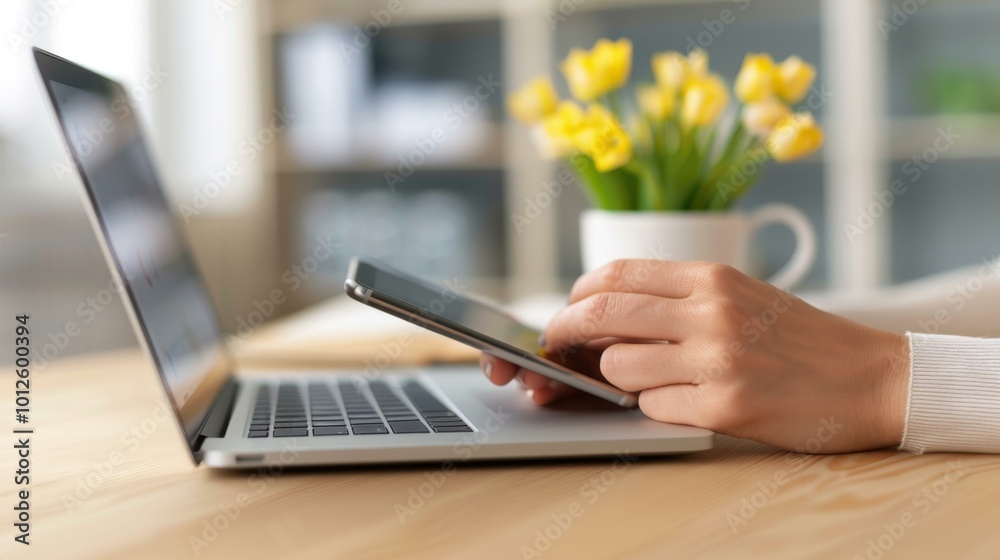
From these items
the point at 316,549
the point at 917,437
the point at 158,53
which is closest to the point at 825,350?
the point at 917,437

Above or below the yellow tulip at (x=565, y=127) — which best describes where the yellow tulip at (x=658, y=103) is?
above

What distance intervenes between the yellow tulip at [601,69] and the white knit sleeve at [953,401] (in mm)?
591

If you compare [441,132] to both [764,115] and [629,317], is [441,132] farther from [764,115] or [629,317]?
[629,317]

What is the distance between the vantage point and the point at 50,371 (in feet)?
3.37

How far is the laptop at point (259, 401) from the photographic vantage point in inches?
20.5

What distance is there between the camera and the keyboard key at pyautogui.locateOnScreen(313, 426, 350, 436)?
555 mm

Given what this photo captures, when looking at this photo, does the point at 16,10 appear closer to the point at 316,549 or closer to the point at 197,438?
the point at 197,438

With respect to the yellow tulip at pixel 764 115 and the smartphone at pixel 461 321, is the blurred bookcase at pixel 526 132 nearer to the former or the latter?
the yellow tulip at pixel 764 115

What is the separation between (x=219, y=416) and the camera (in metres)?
0.64

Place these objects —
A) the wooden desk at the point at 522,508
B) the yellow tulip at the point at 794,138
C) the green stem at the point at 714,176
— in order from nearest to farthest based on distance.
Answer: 1. the wooden desk at the point at 522,508
2. the yellow tulip at the point at 794,138
3. the green stem at the point at 714,176

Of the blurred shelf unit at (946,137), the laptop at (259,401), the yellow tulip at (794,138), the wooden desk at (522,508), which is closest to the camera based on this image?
the wooden desk at (522,508)

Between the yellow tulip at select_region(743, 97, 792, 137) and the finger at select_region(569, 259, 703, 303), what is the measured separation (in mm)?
453

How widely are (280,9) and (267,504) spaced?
3.05 metres

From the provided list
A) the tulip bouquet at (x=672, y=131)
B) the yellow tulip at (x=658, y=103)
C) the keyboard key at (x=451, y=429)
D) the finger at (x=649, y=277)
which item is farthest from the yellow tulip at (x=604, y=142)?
the keyboard key at (x=451, y=429)
